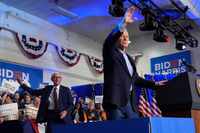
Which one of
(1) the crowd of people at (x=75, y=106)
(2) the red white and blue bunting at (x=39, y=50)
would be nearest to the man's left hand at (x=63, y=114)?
(1) the crowd of people at (x=75, y=106)

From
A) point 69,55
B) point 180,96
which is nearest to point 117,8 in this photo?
point 69,55

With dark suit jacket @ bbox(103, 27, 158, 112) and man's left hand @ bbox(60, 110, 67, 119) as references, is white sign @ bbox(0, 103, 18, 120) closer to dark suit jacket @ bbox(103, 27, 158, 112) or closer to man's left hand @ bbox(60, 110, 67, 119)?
man's left hand @ bbox(60, 110, 67, 119)

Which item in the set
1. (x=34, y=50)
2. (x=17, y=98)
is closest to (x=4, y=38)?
(x=34, y=50)

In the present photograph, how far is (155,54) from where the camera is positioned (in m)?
10.1

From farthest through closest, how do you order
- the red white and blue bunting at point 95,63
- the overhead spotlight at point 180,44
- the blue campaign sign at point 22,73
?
the red white and blue bunting at point 95,63, the overhead spotlight at point 180,44, the blue campaign sign at point 22,73

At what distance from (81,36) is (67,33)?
2.15ft

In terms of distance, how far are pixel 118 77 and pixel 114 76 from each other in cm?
3

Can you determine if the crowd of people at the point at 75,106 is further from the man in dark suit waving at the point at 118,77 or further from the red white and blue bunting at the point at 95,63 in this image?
the man in dark suit waving at the point at 118,77

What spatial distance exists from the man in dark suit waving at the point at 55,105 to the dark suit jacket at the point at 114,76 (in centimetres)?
215

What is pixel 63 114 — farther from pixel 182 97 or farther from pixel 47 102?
pixel 182 97

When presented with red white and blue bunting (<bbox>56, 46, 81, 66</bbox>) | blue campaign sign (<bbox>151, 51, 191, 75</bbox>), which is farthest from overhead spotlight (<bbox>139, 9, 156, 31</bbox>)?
red white and blue bunting (<bbox>56, 46, 81, 66</bbox>)

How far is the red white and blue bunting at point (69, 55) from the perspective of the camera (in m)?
8.75

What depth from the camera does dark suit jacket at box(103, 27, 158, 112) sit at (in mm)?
2512

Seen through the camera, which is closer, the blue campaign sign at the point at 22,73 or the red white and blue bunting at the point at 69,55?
the blue campaign sign at the point at 22,73
